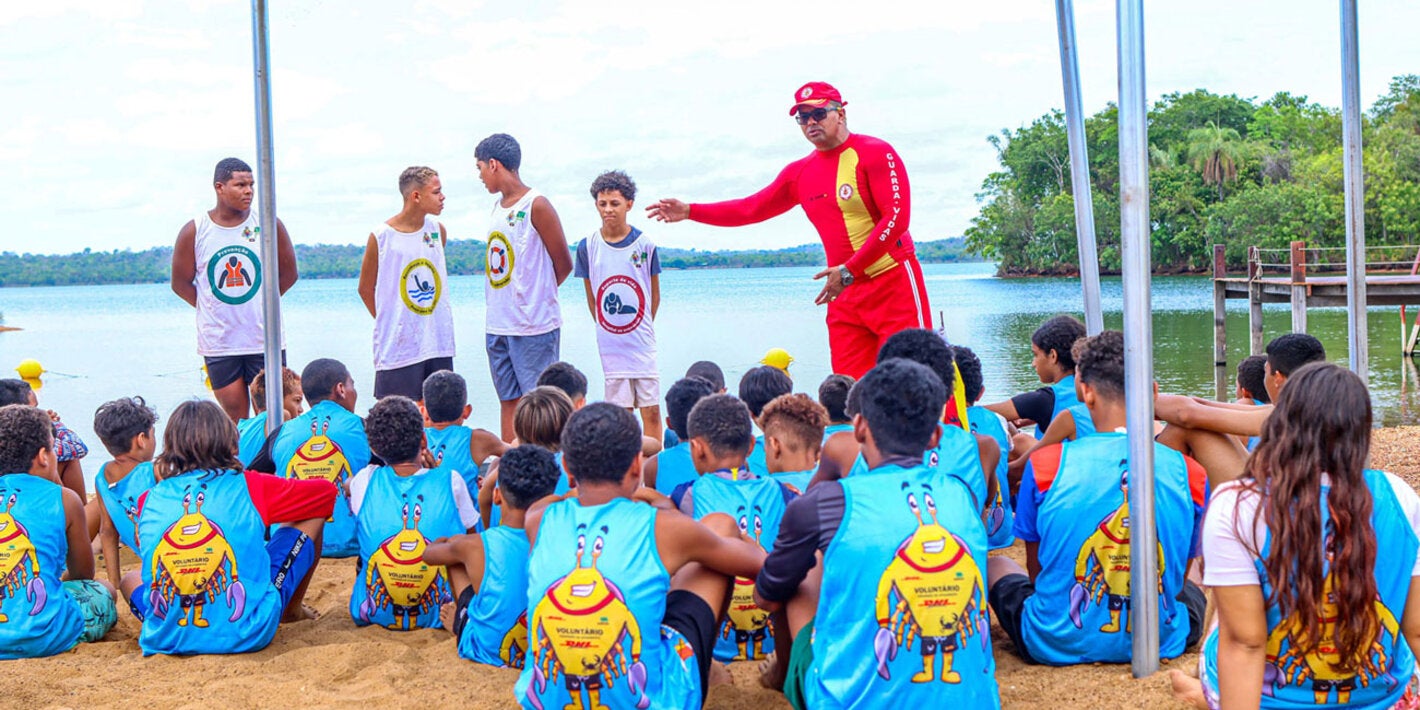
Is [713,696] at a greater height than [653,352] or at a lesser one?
lesser

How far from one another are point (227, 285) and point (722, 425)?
427 centimetres

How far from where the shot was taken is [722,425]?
392cm

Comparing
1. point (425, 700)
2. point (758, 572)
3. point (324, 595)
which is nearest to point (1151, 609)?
point (758, 572)

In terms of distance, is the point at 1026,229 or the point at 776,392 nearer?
the point at 776,392

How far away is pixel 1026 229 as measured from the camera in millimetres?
65812

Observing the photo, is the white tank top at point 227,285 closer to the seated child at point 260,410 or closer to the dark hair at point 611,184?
the seated child at point 260,410

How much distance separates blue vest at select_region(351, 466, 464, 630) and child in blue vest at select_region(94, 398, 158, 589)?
894 mm

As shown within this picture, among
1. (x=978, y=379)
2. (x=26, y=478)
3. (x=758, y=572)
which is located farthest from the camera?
(x=978, y=379)

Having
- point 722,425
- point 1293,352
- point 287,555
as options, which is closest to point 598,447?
point 722,425

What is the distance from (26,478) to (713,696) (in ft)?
8.66

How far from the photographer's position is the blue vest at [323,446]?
17.5 ft

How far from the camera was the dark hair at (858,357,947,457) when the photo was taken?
305cm

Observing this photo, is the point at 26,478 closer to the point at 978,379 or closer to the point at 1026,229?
the point at 978,379

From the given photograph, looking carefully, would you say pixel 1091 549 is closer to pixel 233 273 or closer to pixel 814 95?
pixel 814 95
